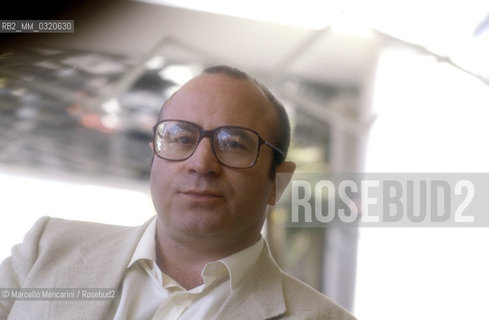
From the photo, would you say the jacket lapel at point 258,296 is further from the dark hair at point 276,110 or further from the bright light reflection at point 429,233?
the bright light reflection at point 429,233

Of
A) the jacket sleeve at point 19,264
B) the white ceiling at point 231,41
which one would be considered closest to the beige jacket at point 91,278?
the jacket sleeve at point 19,264

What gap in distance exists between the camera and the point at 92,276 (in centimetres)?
93

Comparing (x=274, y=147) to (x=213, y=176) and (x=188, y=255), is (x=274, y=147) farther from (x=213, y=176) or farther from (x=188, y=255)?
(x=188, y=255)

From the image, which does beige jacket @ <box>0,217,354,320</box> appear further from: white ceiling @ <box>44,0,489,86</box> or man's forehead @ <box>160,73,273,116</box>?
white ceiling @ <box>44,0,489,86</box>

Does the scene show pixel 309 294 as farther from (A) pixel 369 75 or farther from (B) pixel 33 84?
(A) pixel 369 75

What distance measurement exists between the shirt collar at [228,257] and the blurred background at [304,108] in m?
0.20

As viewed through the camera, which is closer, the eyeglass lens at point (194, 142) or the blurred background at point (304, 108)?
the eyeglass lens at point (194, 142)

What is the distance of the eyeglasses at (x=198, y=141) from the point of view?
2.88ft

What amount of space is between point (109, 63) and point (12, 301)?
1153mm

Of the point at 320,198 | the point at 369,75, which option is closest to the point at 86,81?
the point at 320,198

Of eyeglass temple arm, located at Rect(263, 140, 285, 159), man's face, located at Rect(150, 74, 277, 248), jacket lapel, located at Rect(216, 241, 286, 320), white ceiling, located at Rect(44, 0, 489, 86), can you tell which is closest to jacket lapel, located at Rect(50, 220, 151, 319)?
→ man's face, located at Rect(150, 74, 277, 248)

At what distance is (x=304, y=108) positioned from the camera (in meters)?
2.28

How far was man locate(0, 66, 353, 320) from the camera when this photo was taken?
88 centimetres

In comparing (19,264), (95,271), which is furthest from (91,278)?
(19,264)
